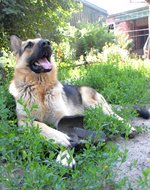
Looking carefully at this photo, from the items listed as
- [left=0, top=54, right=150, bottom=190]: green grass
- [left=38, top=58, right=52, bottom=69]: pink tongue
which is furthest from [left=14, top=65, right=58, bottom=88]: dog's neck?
[left=0, top=54, right=150, bottom=190]: green grass

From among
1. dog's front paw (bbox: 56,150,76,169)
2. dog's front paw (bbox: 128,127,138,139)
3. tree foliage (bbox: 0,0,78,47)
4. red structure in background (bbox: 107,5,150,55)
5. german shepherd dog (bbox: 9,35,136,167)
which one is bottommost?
dog's front paw (bbox: 128,127,138,139)

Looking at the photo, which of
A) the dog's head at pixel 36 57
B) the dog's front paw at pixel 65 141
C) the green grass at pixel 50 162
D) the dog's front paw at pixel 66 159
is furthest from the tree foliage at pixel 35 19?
the dog's front paw at pixel 66 159

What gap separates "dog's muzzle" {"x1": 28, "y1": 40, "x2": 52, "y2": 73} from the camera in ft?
13.9

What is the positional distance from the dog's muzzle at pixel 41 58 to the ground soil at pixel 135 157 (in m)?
1.42

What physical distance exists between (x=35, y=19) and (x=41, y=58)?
16.5ft

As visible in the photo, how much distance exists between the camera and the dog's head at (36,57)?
425cm

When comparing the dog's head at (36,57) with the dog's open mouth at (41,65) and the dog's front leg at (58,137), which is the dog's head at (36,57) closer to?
the dog's open mouth at (41,65)

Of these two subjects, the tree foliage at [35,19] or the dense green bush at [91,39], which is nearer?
the tree foliage at [35,19]

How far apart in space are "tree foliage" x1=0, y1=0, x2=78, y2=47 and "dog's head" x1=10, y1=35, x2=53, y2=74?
11.3 feet

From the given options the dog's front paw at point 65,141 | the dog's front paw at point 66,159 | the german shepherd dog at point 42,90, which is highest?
the german shepherd dog at point 42,90

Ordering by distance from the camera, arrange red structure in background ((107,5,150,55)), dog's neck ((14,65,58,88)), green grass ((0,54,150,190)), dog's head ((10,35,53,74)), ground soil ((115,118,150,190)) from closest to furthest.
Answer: green grass ((0,54,150,190)), ground soil ((115,118,150,190)), dog's neck ((14,65,58,88)), dog's head ((10,35,53,74)), red structure in background ((107,5,150,55))

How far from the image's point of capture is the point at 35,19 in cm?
902

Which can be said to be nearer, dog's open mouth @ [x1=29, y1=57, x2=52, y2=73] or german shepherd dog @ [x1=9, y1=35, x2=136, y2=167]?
german shepherd dog @ [x1=9, y1=35, x2=136, y2=167]

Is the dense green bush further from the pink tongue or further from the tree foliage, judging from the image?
the pink tongue
